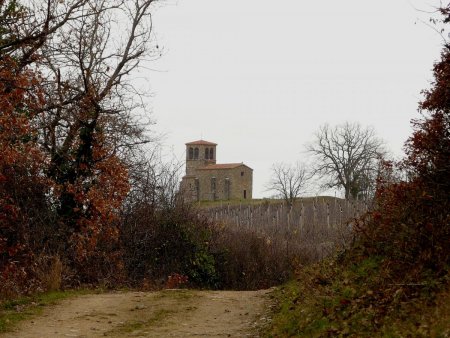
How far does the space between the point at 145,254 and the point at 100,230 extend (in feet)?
9.31

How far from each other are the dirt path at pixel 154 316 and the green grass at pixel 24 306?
20 cm

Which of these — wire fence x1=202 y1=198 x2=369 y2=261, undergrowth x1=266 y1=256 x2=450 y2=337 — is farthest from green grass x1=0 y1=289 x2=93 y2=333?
wire fence x1=202 y1=198 x2=369 y2=261

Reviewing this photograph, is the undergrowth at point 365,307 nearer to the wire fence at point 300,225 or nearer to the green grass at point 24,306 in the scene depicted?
the green grass at point 24,306

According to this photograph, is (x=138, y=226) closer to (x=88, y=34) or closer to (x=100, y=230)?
(x=100, y=230)

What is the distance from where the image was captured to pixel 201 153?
10269 cm

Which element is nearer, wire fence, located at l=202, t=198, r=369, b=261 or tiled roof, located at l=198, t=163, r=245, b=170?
A: wire fence, located at l=202, t=198, r=369, b=261

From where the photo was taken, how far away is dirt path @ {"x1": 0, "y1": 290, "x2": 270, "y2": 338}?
400 inches

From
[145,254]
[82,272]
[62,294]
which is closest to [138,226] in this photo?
[145,254]

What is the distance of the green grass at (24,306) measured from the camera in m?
10.8

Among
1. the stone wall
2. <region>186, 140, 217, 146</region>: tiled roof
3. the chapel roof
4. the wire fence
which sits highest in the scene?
<region>186, 140, 217, 146</region>: tiled roof

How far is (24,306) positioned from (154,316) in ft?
8.53

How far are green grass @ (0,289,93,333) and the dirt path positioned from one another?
0.20 m

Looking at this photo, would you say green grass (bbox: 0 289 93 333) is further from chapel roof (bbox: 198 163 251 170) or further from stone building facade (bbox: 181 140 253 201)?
chapel roof (bbox: 198 163 251 170)

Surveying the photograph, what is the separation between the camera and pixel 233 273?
2558cm
